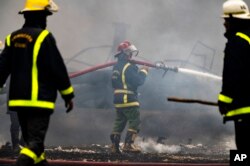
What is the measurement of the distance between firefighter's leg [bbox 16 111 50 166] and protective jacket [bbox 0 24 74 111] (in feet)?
0.25

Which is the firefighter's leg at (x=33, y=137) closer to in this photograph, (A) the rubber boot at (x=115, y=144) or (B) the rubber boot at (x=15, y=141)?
(B) the rubber boot at (x=15, y=141)

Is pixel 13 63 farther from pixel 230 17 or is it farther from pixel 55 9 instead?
pixel 230 17

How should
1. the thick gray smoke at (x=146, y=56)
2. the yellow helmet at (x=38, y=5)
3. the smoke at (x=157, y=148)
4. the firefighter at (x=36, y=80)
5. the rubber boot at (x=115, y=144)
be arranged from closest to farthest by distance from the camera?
the firefighter at (x=36, y=80) → the yellow helmet at (x=38, y=5) → the rubber boot at (x=115, y=144) → the smoke at (x=157, y=148) → the thick gray smoke at (x=146, y=56)

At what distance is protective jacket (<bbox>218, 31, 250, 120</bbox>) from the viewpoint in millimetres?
4797

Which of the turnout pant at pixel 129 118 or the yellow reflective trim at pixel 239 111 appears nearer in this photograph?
the yellow reflective trim at pixel 239 111

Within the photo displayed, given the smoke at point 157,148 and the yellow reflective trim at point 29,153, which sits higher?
the smoke at point 157,148

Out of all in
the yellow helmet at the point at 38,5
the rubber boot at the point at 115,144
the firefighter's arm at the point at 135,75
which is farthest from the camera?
the firefighter's arm at the point at 135,75

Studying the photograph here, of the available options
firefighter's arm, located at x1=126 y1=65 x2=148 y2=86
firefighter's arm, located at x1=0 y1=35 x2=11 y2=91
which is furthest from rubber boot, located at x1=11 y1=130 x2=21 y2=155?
firefighter's arm, located at x1=0 y1=35 x2=11 y2=91

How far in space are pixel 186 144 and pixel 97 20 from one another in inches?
316

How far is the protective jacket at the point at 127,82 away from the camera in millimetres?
9344

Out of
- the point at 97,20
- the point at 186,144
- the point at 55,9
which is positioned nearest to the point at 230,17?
the point at 55,9

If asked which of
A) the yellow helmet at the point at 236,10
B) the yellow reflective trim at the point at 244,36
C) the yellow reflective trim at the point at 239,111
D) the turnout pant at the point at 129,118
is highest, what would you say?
the yellow helmet at the point at 236,10

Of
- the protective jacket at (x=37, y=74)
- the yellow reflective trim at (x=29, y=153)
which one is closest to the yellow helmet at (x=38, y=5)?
the protective jacket at (x=37, y=74)

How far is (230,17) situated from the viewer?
5086mm
